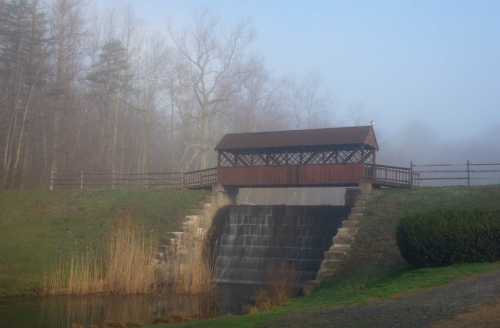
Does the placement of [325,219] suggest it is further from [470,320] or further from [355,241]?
[470,320]

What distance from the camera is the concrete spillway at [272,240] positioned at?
1056 inches

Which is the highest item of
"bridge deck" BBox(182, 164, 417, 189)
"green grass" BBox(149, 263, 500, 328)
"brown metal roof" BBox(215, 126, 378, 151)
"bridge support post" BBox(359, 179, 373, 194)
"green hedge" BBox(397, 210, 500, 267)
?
"brown metal roof" BBox(215, 126, 378, 151)

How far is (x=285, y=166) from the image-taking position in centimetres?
3173

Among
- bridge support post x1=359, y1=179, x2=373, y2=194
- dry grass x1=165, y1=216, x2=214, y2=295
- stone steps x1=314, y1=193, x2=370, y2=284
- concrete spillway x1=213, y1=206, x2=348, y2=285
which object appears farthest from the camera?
bridge support post x1=359, y1=179, x2=373, y2=194

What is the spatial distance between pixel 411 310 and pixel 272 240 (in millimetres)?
17210

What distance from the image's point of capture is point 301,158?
32000mm

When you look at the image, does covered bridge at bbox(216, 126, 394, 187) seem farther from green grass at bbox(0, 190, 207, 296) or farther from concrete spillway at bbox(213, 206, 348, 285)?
green grass at bbox(0, 190, 207, 296)

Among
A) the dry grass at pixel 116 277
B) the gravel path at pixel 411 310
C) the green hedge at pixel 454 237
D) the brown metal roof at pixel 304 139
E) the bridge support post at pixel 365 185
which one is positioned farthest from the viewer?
the brown metal roof at pixel 304 139

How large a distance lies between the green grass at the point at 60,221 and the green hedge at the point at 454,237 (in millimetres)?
14457

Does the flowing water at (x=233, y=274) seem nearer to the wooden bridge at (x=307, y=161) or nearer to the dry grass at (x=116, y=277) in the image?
the dry grass at (x=116, y=277)

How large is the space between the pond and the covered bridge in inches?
363

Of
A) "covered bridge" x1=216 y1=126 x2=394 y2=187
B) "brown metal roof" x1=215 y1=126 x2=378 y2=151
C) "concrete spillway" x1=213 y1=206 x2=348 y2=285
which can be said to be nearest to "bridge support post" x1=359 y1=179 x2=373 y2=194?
"covered bridge" x1=216 y1=126 x2=394 y2=187

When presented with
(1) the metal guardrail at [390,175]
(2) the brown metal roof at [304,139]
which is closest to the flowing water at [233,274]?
(1) the metal guardrail at [390,175]

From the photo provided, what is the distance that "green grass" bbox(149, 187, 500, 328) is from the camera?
14047 mm
